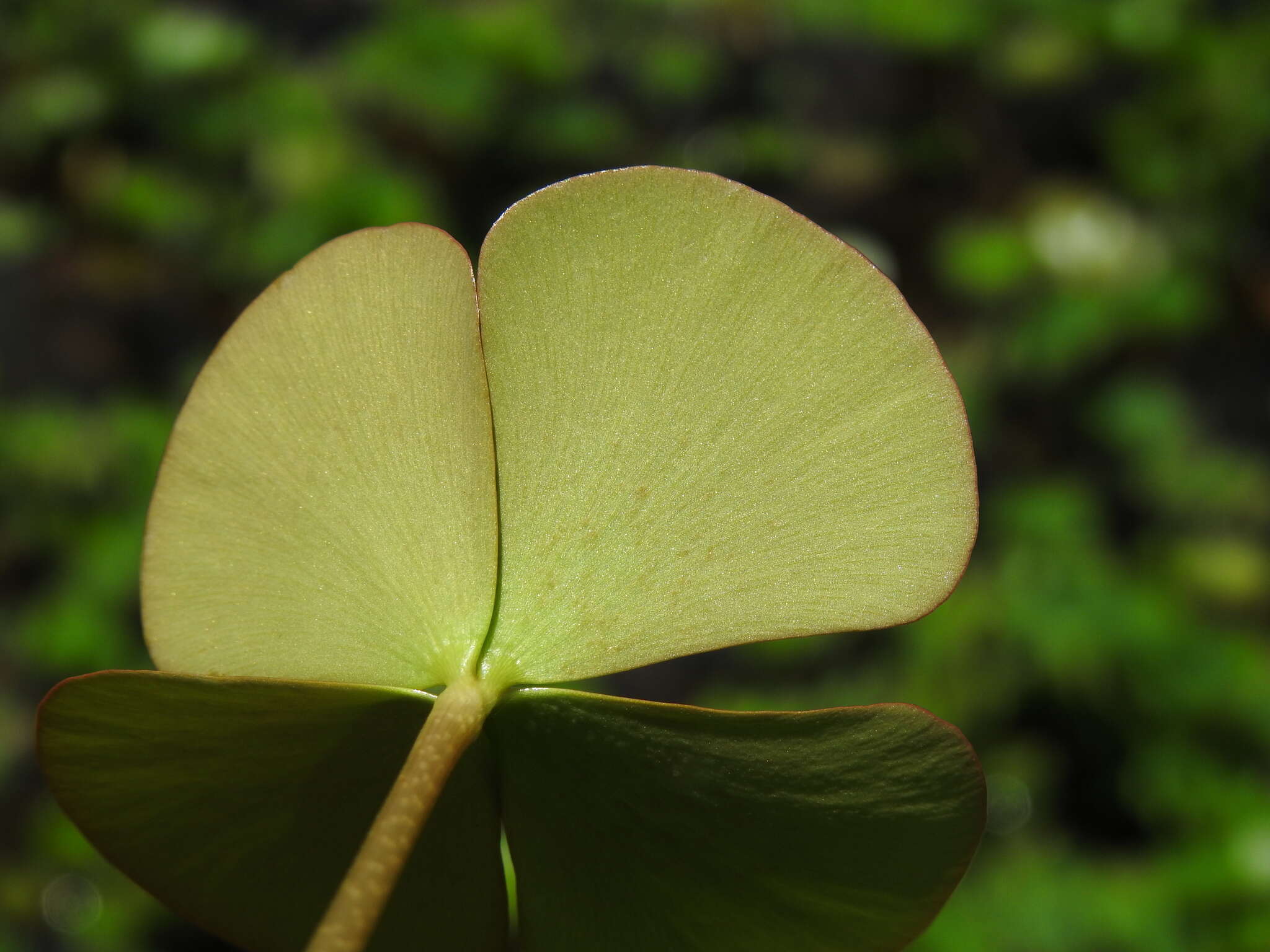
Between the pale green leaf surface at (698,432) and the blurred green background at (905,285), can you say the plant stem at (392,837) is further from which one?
the blurred green background at (905,285)

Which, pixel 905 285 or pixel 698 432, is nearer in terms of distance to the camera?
pixel 698 432

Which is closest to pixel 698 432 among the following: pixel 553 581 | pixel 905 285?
pixel 553 581

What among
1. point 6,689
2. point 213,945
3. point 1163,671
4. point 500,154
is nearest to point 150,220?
point 500,154

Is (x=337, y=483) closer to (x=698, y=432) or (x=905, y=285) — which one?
(x=698, y=432)

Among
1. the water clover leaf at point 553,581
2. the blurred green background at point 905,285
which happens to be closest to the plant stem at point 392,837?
the water clover leaf at point 553,581

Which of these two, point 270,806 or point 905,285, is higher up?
point 905,285

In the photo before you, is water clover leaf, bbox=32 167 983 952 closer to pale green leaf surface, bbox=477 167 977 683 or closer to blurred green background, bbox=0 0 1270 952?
pale green leaf surface, bbox=477 167 977 683

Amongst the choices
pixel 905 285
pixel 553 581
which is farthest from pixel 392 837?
pixel 905 285
